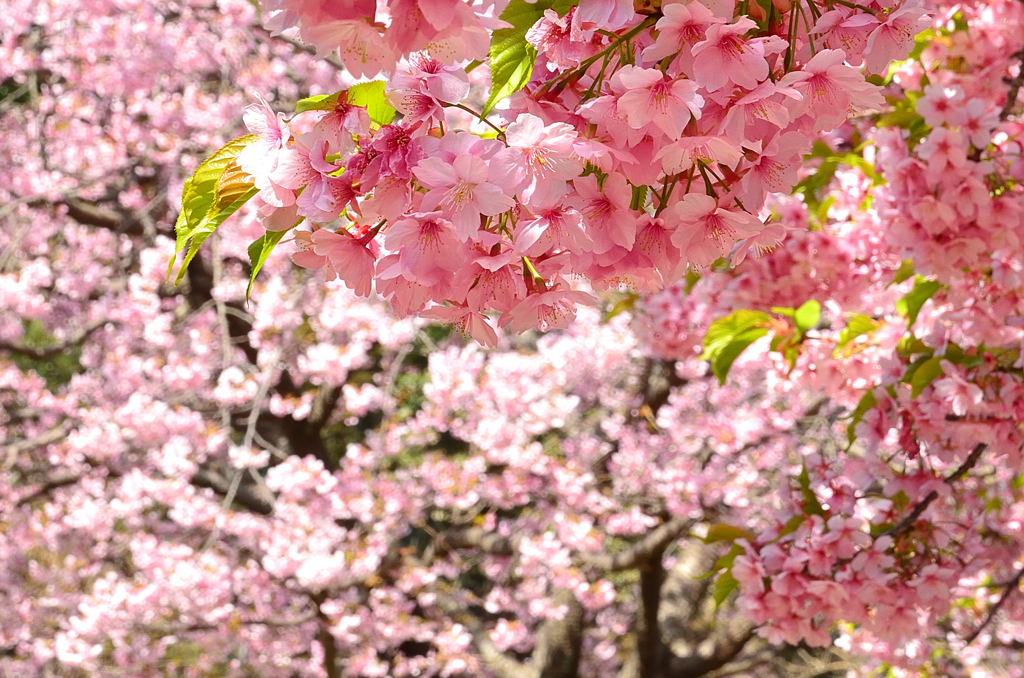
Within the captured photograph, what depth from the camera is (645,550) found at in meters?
4.53

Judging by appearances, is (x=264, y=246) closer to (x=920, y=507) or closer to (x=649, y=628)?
(x=920, y=507)

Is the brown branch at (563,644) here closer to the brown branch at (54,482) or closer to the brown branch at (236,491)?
the brown branch at (236,491)

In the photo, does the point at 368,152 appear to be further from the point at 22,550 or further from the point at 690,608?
the point at 22,550

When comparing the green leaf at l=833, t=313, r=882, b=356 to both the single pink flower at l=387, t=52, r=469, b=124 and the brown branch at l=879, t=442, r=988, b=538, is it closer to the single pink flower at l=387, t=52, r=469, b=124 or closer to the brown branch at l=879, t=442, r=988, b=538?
the brown branch at l=879, t=442, r=988, b=538

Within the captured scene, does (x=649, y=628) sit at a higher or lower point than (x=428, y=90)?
lower

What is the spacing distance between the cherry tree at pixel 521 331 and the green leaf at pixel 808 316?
4.7 inches

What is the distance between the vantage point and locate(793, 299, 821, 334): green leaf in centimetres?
178

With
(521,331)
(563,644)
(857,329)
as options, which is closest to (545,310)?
(521,331)

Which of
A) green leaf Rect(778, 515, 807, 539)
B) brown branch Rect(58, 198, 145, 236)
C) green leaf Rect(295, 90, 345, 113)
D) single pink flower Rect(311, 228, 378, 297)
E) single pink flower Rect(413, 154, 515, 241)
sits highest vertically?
green leaf Rect(295, 90, 345, 113)

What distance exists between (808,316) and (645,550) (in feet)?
9.82

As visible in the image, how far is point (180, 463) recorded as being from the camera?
4.58 m

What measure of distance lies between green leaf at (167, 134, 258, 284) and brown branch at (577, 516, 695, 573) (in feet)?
12.5

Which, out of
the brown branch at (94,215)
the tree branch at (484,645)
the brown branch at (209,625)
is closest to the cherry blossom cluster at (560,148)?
the brown branch at (209,625)

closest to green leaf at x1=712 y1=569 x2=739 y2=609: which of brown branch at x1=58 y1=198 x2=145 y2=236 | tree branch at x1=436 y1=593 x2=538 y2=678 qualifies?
tree branch at x1=436 y1=593 x2=538 y2=678
